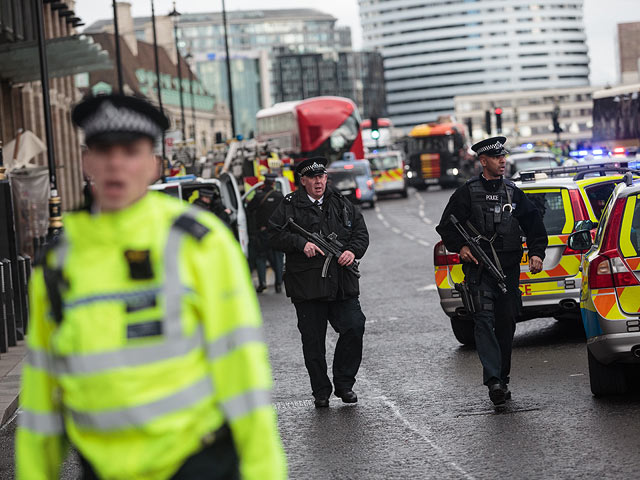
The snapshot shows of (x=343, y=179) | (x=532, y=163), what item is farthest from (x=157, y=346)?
(x=343, y=179)

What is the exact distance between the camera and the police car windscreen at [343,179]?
48787 millimetres

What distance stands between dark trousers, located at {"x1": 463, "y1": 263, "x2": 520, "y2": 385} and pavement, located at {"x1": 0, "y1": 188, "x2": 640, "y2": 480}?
0.31m

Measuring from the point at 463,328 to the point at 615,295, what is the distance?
152 inches

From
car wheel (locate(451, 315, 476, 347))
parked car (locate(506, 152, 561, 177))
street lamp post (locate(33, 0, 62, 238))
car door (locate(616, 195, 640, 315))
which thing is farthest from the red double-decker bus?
car door (locate(616, 195, 640, 315))

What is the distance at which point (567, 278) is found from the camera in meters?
12.5

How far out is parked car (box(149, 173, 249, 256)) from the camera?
2184 cm

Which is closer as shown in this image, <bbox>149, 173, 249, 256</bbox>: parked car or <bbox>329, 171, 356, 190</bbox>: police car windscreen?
<bbox>149, 173, 249, 256</bbox>: parked car

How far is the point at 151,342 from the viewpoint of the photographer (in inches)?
125

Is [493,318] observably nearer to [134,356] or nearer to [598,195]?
[598,195]

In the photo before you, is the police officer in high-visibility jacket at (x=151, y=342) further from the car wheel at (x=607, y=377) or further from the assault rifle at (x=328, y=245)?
the assault rifle at (x=328, y=245)

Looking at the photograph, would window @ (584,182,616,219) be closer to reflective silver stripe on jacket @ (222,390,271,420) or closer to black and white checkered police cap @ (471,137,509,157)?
black and white checkered police cap @ (471,137,509,157)

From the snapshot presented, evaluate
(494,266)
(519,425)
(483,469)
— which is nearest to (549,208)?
(494,266)

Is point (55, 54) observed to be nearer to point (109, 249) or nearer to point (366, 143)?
point (109, 249)

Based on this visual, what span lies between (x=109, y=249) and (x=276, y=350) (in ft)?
35.0
